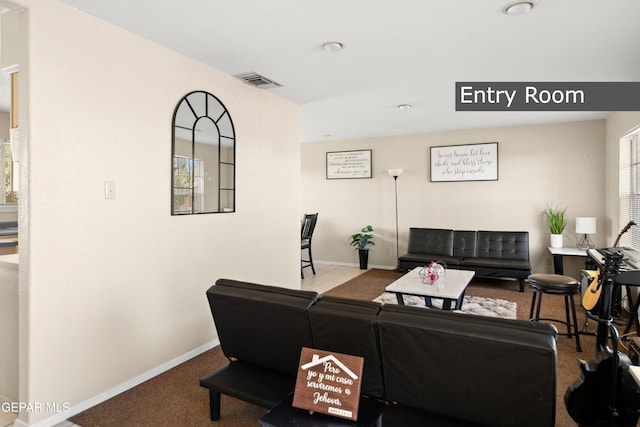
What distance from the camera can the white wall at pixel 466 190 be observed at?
219 inches

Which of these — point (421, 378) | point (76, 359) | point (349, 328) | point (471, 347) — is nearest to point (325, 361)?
point (349, 328)

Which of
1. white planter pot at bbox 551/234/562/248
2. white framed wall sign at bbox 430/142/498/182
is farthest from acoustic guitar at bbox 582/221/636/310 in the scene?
white framed wall sign at bbox 430/142/498/182

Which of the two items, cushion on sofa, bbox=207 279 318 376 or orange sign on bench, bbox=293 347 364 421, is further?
cushion on sofa, bbox=207 279 318 376

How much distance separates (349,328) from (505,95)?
3.32 meters

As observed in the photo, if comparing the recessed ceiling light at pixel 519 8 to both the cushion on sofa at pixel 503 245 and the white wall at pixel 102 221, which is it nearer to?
the white wall at pixel 102 221

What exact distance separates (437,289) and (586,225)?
121 inches

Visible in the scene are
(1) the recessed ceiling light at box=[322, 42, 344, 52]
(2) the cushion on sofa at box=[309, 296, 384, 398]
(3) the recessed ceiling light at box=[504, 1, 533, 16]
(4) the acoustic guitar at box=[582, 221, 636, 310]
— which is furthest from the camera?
(4) the acoustic guitar at box=[582, 221, 636, 310]

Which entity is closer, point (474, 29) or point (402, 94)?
point (474, 29)

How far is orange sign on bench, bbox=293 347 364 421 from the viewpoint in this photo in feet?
4.80

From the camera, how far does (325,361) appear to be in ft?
5.08

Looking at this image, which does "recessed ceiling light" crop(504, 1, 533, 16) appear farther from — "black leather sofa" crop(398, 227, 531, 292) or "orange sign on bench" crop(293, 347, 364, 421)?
"black leather sofa" crop(398, 227, 531, 292)

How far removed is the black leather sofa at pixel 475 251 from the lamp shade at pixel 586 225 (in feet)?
2.20

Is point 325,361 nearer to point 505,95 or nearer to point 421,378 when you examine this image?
point 421,378

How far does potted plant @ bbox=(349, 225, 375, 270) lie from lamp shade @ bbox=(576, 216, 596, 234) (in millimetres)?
Answer: 3077
